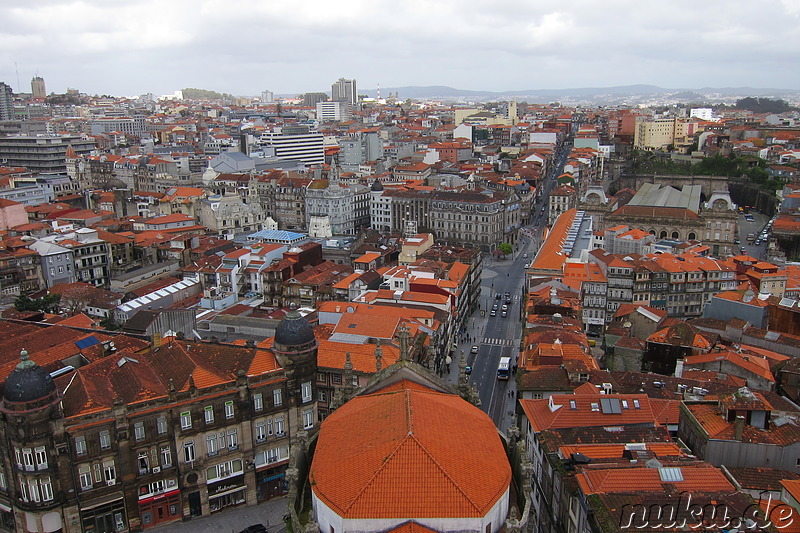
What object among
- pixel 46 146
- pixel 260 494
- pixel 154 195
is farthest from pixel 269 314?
pixel 46 146

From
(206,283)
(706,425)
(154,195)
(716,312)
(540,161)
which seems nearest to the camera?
(706,425)

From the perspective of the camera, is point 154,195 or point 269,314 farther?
point 154,195

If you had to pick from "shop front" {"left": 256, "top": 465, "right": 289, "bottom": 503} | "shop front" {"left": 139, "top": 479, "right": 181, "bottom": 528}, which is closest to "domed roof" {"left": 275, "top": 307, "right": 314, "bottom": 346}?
"shop front" {"left": 256, "top": 465, "right": 289, "bottom": 503}

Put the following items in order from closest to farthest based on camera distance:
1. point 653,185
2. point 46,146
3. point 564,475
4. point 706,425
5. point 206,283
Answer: point 564,475
point 706,425
point 206,283
point 653,185
point 46,146

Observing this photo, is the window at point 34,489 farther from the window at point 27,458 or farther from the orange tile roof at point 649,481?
the orange tile roof at point 649,481

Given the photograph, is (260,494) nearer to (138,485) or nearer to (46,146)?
(138,485)

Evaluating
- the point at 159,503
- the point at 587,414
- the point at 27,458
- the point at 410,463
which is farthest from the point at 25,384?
the point at 587,414

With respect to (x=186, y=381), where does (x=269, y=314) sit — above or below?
below
